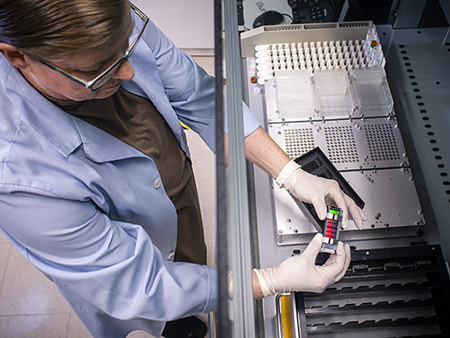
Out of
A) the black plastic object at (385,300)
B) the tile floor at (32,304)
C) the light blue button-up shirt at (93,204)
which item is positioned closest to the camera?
the light blue button-up shirt at (93,204)

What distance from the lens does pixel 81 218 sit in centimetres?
Result: 79

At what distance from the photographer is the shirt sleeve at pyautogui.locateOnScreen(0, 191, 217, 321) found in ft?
2.47

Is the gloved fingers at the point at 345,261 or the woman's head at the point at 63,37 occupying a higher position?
the woman's head at the point at 63,37

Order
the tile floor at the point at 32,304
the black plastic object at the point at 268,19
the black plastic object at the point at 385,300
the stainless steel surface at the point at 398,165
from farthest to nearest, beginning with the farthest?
the tile floor at the point at 32,304 → the black plastic object at the point at 268,19 → the stainless steel surface at the point at 398,165 → the black plastic object at the point at 385,300

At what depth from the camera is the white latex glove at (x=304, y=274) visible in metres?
0.92

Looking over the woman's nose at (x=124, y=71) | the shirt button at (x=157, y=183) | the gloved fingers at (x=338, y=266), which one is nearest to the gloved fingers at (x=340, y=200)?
the gloved fingers at (x=338, y=266)

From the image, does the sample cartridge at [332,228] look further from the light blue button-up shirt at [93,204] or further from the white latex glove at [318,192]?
the light blue button-up shirt at [93,204]

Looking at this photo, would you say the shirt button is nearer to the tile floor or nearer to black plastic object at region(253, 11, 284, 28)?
black plastic object at region(253, 11, 284, 28)

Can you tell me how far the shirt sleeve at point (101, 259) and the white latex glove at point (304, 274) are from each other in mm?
175

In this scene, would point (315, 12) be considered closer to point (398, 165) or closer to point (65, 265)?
point (398, 165)

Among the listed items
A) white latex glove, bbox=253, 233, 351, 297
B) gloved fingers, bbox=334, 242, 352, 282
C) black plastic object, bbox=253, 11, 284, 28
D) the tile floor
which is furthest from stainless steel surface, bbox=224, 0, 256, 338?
the tile floor

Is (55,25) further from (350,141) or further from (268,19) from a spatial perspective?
(268,19)

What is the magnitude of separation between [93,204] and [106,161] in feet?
0.41

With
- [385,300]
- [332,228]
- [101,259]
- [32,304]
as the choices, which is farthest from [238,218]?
[32,304]
